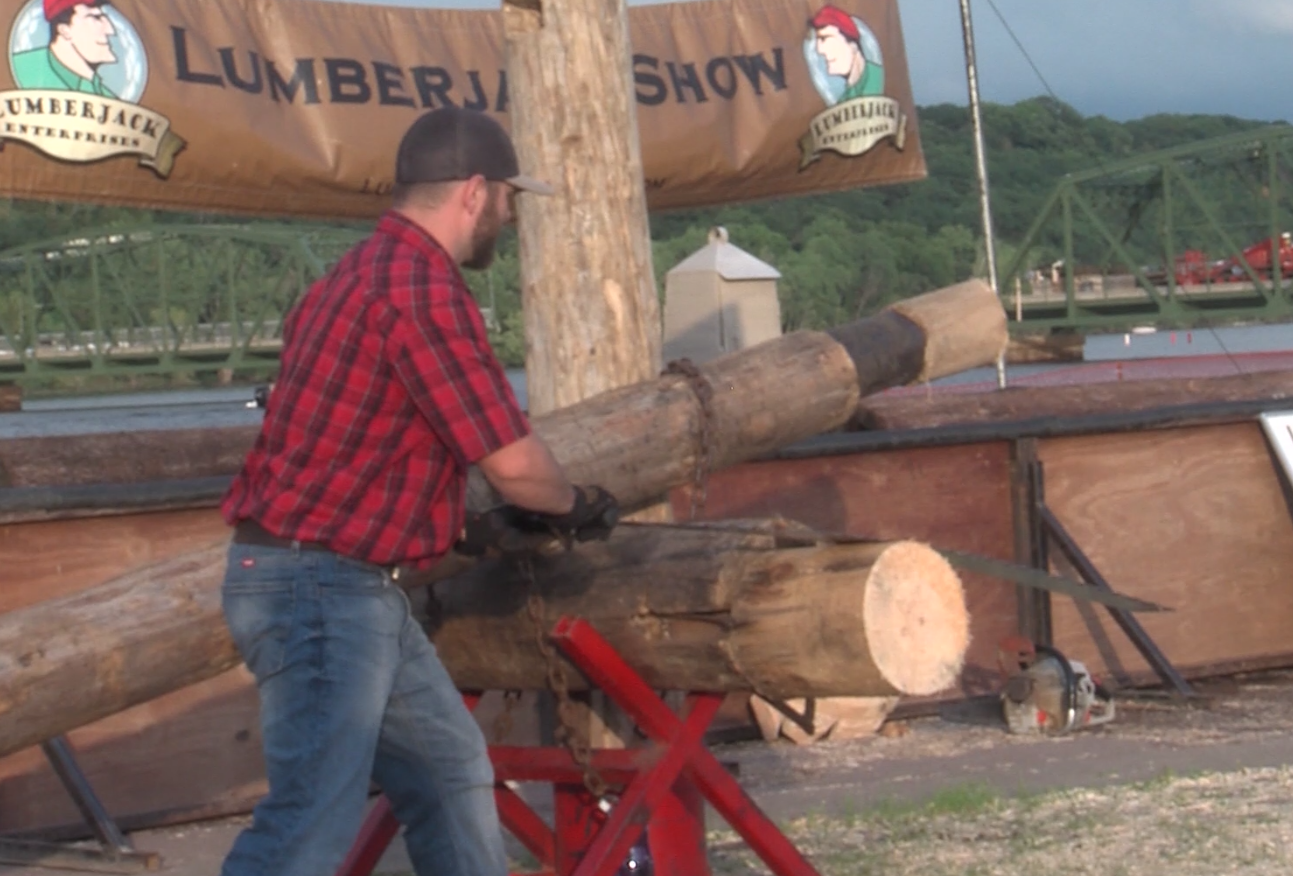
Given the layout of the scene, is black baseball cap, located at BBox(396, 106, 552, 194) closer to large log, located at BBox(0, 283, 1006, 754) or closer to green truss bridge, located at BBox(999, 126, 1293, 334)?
large log, located at BBox(0, 283, 1006, 754)

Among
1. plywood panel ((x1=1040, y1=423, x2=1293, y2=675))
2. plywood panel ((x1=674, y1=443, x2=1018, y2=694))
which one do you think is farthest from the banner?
plywood panel ((x1=1040, y1=423, x2=1293, y2=675))

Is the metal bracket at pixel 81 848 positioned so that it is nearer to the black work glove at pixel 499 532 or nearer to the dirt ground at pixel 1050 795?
the dirt ground at pixel 1050 795

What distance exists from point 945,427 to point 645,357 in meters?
3.23

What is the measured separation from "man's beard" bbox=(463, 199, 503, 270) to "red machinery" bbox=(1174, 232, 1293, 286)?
4176 centimetres

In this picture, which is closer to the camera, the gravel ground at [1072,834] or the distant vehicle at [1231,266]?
the gravel ground at [1072,834]

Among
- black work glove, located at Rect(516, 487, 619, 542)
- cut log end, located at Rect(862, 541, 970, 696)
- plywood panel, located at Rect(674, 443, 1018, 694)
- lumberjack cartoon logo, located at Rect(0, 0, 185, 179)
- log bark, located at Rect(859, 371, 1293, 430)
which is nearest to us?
black work glove, located at Rect(516, 487, 619, 542)

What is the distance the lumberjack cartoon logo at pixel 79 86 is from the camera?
7.13 m

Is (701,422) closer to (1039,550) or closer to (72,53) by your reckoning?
(72,53)

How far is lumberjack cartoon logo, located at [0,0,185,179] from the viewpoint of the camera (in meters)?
7.13

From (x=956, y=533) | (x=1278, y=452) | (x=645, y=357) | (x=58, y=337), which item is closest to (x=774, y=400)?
(x=645, y=357)

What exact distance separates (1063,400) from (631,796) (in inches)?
222

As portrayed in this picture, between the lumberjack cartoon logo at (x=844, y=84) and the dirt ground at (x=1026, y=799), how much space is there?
273cm

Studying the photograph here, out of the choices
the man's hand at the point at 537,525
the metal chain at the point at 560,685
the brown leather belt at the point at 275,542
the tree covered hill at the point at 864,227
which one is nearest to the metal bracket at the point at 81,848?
the metal chain at the point at 560,685

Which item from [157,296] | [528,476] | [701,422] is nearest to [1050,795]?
[701,422]
